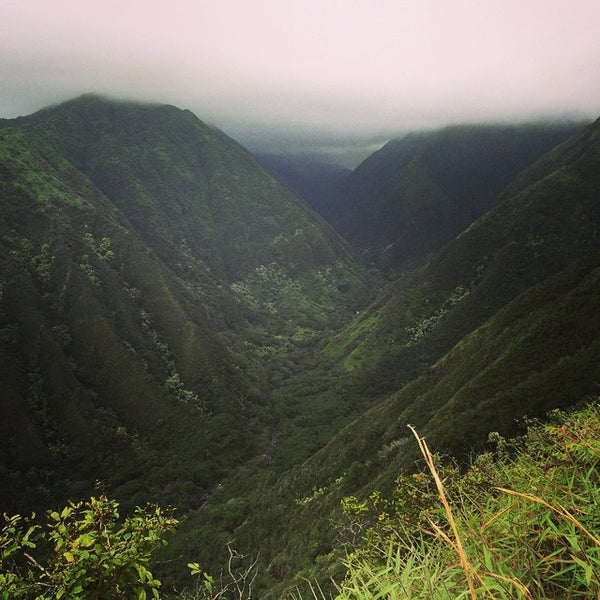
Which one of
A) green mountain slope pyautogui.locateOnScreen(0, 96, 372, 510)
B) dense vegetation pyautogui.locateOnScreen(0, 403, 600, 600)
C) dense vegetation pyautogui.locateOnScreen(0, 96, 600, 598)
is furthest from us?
green mountain slope pyautogui.locateOnScreen(0, 96, 372, 510)

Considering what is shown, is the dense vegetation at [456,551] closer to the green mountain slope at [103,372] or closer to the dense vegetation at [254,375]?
the dense vegetation at [254,375]

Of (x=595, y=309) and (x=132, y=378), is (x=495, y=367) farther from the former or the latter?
(x=132, y=378)

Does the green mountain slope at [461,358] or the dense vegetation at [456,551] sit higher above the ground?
the dense vegetation at [456,551]

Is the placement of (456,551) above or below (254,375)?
above

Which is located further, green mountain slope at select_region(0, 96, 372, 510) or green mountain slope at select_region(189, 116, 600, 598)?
green mountain slope at select_region(0, 96, 372, 510)

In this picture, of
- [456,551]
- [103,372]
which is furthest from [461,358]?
[103,372]

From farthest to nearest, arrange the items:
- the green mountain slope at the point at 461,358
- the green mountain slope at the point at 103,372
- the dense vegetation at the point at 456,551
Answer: the green mountain slope at the point at 103,372 < the green mountain slope at the point at 461,358 < the dense vegetation at the point at 456,551

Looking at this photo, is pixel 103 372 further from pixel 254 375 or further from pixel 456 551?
pixel 456 551

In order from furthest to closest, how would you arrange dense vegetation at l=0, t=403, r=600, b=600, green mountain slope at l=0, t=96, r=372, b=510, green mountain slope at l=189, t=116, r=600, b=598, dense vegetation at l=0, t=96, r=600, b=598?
1. green mountain slope at l=0, t=96, r=372, b=510
2. dense vegetation at l=0, t=96, r=600, b=598
3. green mountain slope at l=189, t=116, r=600, b=598
4. dense vegetation at l=0, t=403, r=600, b=600

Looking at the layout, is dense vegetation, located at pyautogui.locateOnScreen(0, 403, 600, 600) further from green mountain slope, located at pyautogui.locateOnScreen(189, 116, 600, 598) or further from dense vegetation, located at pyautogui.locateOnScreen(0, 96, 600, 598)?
dense vegetation, located at pyautogui.locateOnScreen(0, 96, 600, 598)

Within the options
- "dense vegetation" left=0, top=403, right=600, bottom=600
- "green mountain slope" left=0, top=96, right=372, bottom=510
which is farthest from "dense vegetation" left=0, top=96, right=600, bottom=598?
"dense vegetation" left=0, top=403, right=600, bottom=600

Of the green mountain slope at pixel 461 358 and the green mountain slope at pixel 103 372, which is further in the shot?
the green mountain slope at pixel 103 372

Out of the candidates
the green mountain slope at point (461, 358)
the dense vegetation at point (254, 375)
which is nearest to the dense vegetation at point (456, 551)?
the green mountain slope at point (461, 358)

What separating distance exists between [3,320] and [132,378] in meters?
41.7
